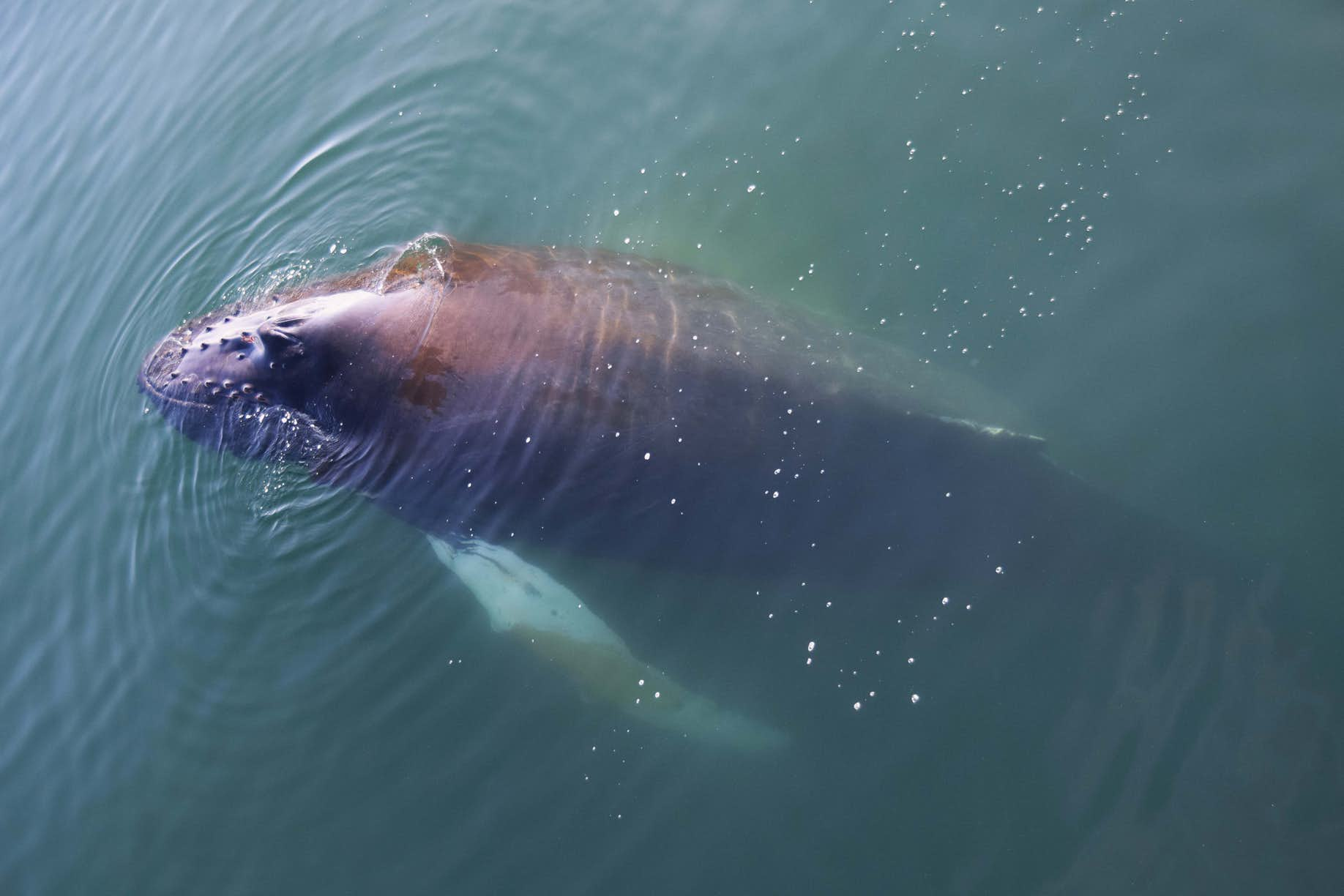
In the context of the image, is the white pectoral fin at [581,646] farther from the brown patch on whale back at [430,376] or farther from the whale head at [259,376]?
the whale head at [259,376]

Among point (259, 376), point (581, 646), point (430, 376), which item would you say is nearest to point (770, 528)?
point (581, 646)

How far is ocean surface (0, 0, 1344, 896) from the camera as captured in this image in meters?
6.25

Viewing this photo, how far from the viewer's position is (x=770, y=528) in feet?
24.7

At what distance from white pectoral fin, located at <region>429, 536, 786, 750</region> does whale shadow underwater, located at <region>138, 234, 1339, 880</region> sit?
24 millimetres

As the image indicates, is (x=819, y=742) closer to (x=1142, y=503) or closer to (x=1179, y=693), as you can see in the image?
(x=1179, y=693)

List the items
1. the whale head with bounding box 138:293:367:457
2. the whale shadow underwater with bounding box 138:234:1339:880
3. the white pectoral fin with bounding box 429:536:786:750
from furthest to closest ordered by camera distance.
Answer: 1. the whale head with bounding box 138:293:367:457
2. the white pectoral fin with bounding box 429:536:786:750
3. the whale shadow underwater with bounding box 138:234:1339:880

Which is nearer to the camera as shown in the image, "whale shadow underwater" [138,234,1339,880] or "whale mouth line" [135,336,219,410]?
"whale shadow underwater" [138,234,1339,880]

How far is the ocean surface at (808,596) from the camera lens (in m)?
6.25

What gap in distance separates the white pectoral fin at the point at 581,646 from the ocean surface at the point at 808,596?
0.14 metres

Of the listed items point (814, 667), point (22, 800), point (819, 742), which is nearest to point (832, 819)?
point (819, 742)

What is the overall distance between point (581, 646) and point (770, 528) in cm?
181

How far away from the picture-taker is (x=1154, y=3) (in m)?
8.85

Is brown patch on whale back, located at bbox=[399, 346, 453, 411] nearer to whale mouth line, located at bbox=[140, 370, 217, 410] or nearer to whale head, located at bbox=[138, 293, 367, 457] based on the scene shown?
whale head, located at bbox=[138, 293, 367, 457]

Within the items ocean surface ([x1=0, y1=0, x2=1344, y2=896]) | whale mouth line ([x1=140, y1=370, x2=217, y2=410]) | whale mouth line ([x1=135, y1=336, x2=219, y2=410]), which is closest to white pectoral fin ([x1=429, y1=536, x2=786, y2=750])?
ocean surface ([x1=0, y1=0, x2=1344, y2=896])
